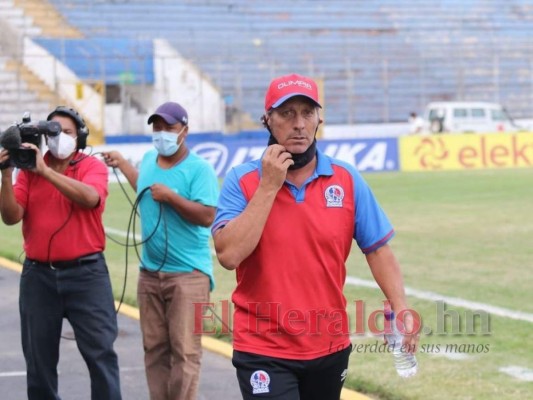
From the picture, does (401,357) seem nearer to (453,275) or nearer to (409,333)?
(409,333)

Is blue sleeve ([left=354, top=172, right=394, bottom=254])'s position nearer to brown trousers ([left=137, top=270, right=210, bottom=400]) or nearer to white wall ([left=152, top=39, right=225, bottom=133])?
brown trousers ([left=137, top=270, right=210, bottom=400])

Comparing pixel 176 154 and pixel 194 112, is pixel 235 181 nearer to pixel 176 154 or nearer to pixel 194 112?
pixel 176 154

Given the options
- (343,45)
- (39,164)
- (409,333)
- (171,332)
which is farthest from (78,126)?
(343,45)

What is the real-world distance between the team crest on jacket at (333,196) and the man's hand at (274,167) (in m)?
0.24

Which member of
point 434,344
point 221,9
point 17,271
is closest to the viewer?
point 434,344

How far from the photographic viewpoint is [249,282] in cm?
439

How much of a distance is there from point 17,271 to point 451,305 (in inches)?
233

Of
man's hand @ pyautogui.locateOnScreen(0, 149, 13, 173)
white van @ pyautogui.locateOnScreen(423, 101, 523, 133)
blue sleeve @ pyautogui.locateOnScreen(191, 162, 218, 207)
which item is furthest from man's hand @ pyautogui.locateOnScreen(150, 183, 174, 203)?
white van @ pyautogui.locateOnScreen(423, 101, 523, 133)

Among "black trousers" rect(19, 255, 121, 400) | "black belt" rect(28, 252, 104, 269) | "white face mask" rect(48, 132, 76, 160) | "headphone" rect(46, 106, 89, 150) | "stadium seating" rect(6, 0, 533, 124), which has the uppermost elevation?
"stadium seating" rect(6, 0, 533, 124)

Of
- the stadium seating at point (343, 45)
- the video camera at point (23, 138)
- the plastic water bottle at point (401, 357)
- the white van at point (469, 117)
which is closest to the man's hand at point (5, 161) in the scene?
the video camera at point (23, 138)

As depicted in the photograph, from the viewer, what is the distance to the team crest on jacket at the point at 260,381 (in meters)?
4.29

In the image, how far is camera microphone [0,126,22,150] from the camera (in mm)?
5773

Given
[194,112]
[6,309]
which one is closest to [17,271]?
[6,309]

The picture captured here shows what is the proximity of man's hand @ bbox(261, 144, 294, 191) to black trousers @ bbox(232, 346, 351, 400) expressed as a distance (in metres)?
0.67
